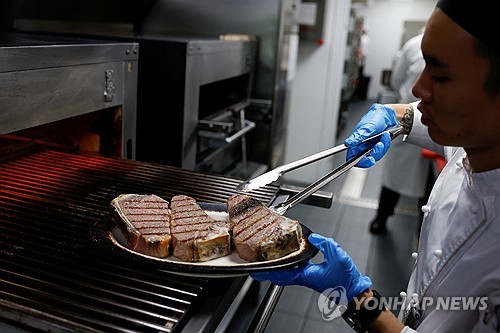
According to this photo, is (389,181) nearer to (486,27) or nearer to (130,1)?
(130,1)

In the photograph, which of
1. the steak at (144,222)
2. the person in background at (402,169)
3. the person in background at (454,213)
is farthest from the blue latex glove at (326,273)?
the person in background at (402,169)

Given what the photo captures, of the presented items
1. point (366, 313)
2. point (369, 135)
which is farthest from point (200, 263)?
point (369, 135)

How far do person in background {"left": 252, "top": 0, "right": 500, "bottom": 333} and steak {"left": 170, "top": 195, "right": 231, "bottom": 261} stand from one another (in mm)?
118

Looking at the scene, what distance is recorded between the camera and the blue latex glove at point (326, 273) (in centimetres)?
108

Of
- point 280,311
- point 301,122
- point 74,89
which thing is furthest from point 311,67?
point 74,89

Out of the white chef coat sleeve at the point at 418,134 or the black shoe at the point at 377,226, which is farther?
the black shoe at the point at 377,226

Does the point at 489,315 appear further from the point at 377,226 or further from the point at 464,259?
the point at 377,226

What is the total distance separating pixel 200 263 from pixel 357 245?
8.77 ft

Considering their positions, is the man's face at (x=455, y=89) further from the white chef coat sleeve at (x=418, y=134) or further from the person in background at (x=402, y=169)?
the person in background at (x=402, y=169)

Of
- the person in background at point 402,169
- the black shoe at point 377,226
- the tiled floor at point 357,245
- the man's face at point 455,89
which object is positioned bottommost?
the tiled floor at point 357,245

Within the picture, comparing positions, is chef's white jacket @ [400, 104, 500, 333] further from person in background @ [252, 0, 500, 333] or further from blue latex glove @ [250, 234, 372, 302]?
blue latex glove @ [250, 234, 372, 302]

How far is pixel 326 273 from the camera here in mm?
1098

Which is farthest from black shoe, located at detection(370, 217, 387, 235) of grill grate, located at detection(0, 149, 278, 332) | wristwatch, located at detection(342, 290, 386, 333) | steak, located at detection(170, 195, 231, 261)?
steak, located at detection(170, 195, 231, 261)

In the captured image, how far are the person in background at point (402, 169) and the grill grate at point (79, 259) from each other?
235 cm
